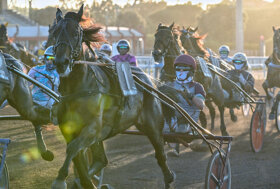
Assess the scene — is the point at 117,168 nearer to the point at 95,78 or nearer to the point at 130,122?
the point at 130,122

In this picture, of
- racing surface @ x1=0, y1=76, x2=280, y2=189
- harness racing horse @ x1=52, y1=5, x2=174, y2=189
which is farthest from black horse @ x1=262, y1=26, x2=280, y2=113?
harness racing horse @ x1=52, y1=5, x2=174, y2=189

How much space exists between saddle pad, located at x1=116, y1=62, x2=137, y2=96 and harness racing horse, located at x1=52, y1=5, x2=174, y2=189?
0.22 ft

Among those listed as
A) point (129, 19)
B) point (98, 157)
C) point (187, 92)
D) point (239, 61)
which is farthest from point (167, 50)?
point (129, 19)

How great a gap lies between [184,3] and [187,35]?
121416 millimetres

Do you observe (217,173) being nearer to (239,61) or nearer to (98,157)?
(98,157)

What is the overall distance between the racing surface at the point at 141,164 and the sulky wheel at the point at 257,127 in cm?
16

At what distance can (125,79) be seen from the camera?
19.6 ft

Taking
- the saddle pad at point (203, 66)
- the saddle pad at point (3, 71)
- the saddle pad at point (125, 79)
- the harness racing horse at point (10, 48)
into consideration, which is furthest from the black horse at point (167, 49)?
the saddle pad at point (125, 79)

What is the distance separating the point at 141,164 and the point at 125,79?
10.7ft

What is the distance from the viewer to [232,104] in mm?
12039

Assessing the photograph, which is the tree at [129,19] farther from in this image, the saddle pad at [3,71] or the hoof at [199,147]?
the saddle pad at [3,71]

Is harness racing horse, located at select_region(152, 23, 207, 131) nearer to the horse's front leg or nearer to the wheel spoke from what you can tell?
the wheel spoke

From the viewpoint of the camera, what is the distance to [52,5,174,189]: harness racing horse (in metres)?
5.19

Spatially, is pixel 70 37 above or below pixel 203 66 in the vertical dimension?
above
